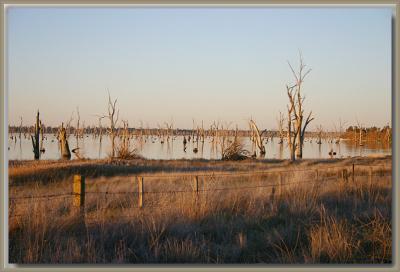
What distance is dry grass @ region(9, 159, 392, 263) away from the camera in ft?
17.7

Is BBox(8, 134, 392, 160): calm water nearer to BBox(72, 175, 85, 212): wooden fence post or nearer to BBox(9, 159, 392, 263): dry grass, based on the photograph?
BBox(72, 175, 85, 212): wooden fence post

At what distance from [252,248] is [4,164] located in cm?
334

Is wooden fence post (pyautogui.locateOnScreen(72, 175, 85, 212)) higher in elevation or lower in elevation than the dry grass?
higher

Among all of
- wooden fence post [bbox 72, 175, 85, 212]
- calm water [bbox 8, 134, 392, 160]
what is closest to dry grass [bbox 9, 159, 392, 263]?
wooden fence post [bbox 72, 175, 85, 212]

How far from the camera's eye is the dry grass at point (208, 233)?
5.41 metres

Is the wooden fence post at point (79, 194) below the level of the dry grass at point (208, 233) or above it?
above

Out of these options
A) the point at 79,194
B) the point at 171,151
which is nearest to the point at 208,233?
the point at 79,194

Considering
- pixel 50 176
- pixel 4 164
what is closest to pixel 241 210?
pixel 4 164

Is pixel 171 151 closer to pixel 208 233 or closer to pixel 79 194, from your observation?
pixel 79 194

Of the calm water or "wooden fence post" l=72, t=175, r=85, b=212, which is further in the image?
the calm water

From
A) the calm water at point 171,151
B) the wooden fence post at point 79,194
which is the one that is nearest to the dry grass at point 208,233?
the wooden fence post at point 79,194

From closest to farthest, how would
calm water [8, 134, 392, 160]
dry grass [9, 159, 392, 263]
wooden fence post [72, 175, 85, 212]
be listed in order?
dry grass [9, 159, 392, 263] < wooden fence post [72, 175, 85, 212] < calm water [8, 134, 392, 160]

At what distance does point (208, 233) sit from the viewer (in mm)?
6355

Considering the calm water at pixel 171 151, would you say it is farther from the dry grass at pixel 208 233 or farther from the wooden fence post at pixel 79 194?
the dry grass at pixel 208 233
